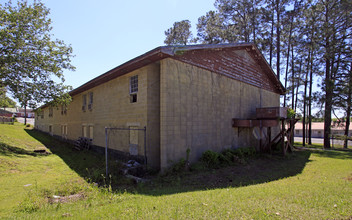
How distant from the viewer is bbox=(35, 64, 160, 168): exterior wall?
9445 millimetres

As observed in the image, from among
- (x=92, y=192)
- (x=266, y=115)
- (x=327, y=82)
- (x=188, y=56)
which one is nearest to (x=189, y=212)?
(x=92, y=192)

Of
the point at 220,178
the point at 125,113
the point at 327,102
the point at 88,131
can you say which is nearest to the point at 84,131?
the point at 88,131

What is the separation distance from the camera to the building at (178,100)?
901 cm

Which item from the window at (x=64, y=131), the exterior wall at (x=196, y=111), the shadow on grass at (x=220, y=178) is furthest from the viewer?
the window at (x=64, y=131)

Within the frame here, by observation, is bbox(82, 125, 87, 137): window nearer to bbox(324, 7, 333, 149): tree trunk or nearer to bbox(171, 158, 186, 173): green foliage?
bbox(171, 158, 186, 173): green foliage

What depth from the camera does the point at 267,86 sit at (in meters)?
17.6

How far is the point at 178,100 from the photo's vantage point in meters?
9.34

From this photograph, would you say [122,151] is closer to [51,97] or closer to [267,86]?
[51,97]

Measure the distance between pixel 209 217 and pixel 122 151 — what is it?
8344 millimetres

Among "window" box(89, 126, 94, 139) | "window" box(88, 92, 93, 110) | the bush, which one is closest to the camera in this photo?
the bush

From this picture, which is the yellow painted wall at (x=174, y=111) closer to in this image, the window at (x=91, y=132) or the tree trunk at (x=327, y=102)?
the window at (x=91, y=132)

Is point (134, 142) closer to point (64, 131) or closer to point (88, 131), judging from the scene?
point (88, 131)

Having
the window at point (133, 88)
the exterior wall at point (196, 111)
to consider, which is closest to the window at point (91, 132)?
the window at point (133, 88)

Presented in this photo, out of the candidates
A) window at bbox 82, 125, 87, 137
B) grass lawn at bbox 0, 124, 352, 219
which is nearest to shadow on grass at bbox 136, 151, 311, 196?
grass lawn at bbox 0, 124, 352, 219
